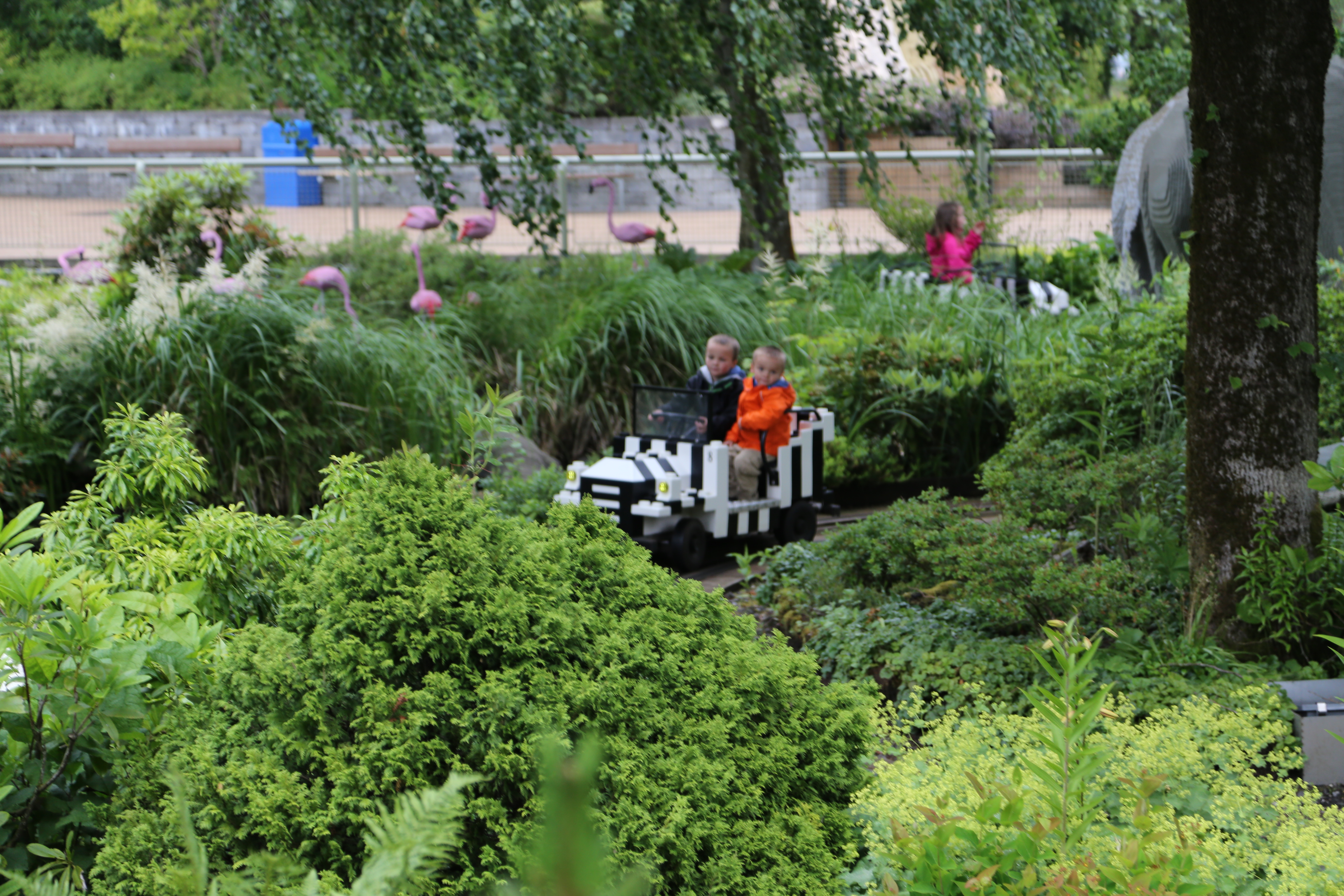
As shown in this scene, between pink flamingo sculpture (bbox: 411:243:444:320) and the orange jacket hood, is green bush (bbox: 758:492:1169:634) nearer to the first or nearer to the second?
the orange jacket hood

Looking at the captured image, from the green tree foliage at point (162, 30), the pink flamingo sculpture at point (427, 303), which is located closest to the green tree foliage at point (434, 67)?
the pink flamingo sculpture at point (427, 303)

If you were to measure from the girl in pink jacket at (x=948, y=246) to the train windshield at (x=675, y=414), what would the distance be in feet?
16.9

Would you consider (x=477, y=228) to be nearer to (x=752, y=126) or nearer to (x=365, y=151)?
(x=752, y=126)

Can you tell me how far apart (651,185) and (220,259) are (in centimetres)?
915

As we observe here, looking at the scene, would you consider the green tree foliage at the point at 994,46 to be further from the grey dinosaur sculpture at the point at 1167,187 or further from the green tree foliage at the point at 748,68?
the grey dinosaur sculpture at the point at 1167,187

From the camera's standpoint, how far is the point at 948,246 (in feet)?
36.6

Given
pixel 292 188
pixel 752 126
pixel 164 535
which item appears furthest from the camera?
Result: pixel 292 188

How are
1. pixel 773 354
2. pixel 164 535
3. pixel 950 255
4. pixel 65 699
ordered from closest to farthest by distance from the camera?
pixel 65 699 → pixel 164 535 → pixel 773 354 → pixel 950 255

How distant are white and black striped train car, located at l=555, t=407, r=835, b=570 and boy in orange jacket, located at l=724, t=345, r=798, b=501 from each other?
2.7 inches

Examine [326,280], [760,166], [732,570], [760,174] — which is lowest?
[732,570]

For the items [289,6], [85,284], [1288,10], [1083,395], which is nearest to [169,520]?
[1288,10]

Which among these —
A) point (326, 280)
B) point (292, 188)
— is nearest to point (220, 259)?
point (326, 280)

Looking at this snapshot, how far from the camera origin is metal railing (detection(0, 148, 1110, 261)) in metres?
13.9

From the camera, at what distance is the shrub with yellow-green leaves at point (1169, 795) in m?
1.96
